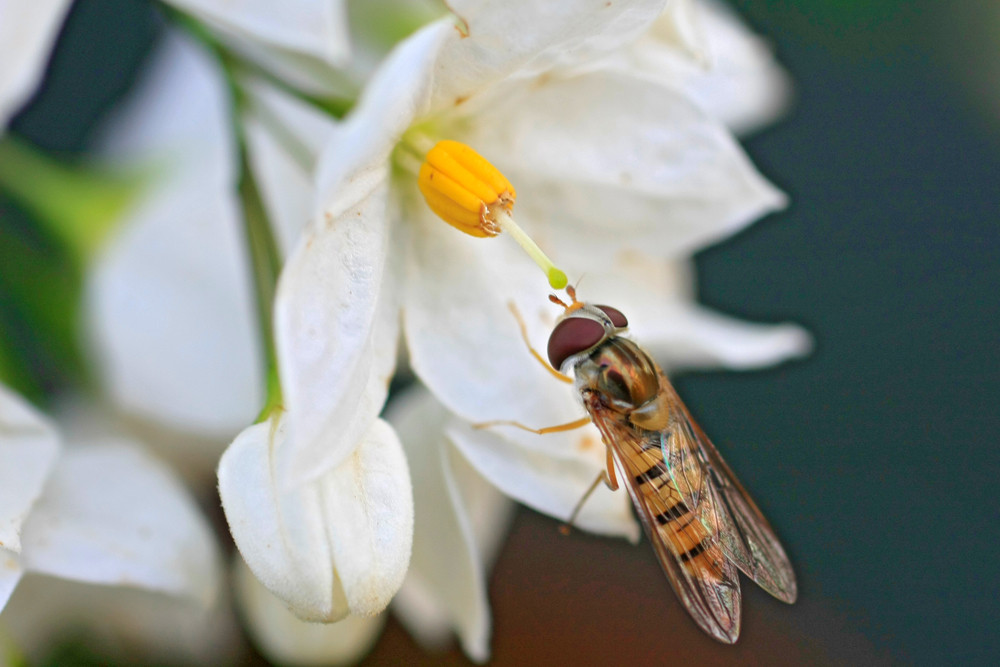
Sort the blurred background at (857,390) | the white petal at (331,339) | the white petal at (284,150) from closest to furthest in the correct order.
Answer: the white petal at (331,339), the white petal at (284,150), the blurred background at (857,390)

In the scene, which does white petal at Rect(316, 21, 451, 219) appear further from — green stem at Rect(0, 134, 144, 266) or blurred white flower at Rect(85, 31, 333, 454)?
green stem at Rect(0, 134, 144, 266)

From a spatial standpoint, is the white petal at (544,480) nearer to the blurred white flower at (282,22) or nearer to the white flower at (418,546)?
the white flower at (418,546)

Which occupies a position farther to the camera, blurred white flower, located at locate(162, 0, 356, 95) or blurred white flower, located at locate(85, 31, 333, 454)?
blurred white flower, located at locate(85, 31, 333, 454)

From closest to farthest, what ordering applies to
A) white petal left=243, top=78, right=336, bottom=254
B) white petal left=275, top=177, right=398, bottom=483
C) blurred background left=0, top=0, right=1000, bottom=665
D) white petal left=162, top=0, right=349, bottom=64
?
1. white petal left=275, top=177, right=398, bottom=483
2. white petal left=162, top=0, right=349, bottom=64
3. white petal left=243, top=78, right=336, bottom=254
4. blurred background left=0, top=0, right=1000, bottom=665

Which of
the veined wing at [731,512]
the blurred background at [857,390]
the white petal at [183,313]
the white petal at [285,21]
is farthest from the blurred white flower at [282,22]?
the blurred background at [857,390]

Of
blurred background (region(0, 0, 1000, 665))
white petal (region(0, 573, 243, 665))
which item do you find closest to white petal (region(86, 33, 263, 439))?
white petal (region(0, 573, 243, 665))

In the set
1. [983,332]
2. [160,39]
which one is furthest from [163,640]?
[983,332]
